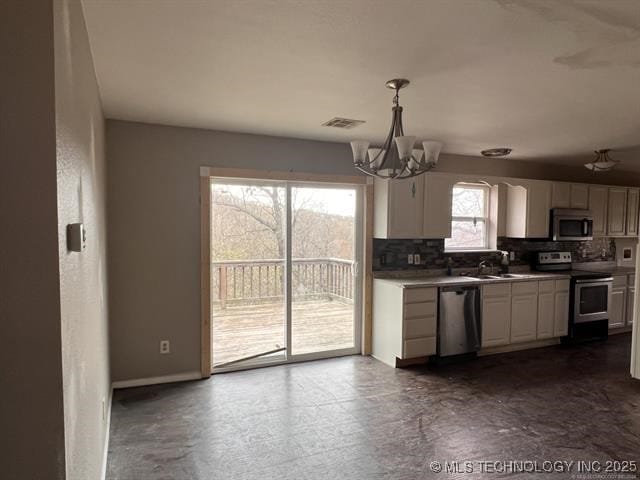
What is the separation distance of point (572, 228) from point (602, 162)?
1.14 m

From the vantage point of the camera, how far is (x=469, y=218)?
5281 millimetres

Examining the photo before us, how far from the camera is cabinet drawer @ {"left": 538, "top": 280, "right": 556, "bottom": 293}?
5.00 meters

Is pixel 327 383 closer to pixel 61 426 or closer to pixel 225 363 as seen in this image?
pixel 225 363

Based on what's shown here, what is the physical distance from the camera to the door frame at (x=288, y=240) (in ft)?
12.7

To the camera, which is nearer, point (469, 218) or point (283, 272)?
point (283, 272)

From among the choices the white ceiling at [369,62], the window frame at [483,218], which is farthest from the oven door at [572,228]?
the white ceiling at [369,62]

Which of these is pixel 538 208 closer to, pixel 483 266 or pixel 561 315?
pixel 483 266

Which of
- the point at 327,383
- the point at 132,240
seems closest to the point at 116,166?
the point at 132,240

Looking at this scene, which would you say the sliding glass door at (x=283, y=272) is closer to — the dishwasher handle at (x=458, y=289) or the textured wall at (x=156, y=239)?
the textured wall at (x=156, y=239)

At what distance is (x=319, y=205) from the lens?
4.45 m

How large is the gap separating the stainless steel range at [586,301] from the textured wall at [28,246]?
574 cm

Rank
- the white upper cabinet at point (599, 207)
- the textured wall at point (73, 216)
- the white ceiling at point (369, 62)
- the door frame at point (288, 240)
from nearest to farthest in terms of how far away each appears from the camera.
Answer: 1. the textured wall at point (73, 216)
2. the white ceiling at point (369, 62)
3. the door frame at point (288, 240)
4. the white upper cabinet at point (599, 207)

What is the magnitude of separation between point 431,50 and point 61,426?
2.15 m

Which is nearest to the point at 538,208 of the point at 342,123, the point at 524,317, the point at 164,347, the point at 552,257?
the point at 552,257
